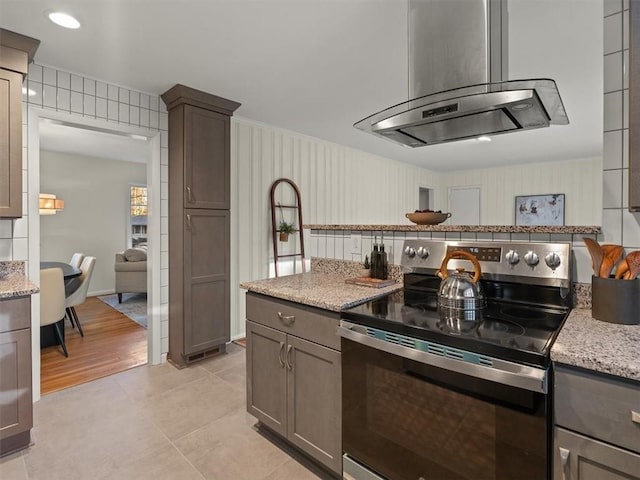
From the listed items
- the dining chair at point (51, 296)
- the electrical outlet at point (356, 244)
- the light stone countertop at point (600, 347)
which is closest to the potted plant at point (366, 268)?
the electrical outlet at point (356, 244)

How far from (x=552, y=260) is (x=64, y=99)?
3.12 m

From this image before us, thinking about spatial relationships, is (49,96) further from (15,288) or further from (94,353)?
(94,353)

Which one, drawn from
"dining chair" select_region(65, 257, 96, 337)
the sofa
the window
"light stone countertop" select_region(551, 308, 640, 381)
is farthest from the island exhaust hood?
the window

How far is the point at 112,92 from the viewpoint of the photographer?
8.77 feet

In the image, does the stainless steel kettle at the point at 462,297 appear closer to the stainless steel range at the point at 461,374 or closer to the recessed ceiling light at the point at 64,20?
the stainless steel range at the point at 461,374

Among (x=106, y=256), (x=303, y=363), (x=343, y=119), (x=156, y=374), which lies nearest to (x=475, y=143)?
(x=343, y=119)

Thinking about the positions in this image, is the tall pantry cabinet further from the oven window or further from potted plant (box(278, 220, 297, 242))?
the oven window

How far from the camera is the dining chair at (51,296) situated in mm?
2900

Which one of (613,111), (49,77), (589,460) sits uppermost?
(49,77)

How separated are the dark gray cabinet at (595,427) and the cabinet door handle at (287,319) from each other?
3.45 ft

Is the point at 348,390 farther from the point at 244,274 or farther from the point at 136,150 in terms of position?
the point at 136,150

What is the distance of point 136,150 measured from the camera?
5320 mm

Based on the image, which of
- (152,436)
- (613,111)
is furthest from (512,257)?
(152,436)

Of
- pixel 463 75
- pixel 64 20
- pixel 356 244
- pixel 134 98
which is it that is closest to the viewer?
pixel 463 75
